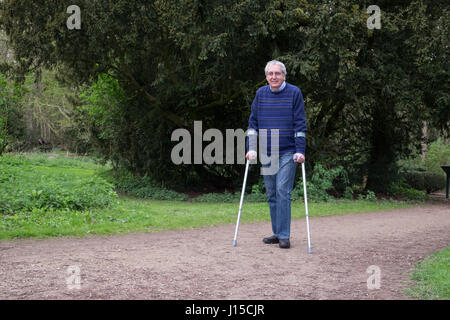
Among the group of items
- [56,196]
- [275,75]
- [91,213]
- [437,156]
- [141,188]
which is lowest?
[141,188]

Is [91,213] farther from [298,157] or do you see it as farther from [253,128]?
[298,157]

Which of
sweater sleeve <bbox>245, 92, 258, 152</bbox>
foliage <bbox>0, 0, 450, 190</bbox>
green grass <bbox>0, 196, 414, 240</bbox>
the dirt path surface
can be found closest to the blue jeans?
the dirt path surface

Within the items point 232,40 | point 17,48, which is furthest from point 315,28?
point 17,48

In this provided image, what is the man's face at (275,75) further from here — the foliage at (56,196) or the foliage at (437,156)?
Result: the foliage at (437,156)

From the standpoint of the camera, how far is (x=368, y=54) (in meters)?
12.9

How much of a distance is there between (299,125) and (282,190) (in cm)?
86

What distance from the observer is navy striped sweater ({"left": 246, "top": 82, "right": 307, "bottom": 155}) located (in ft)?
20.3

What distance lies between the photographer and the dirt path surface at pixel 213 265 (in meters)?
4.20

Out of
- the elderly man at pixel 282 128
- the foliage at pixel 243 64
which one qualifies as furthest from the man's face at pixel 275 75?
the foliage at pixel 243 64

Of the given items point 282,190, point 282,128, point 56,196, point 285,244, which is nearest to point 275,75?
point 282,128

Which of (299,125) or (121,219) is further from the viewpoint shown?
(121,219)

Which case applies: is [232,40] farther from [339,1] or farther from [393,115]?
[393,115]

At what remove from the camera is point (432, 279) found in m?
4.60

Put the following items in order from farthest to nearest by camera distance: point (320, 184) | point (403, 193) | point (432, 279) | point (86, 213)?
point (403, 193) < point (320, 184) < point (86, 213) < point (432, 279)
